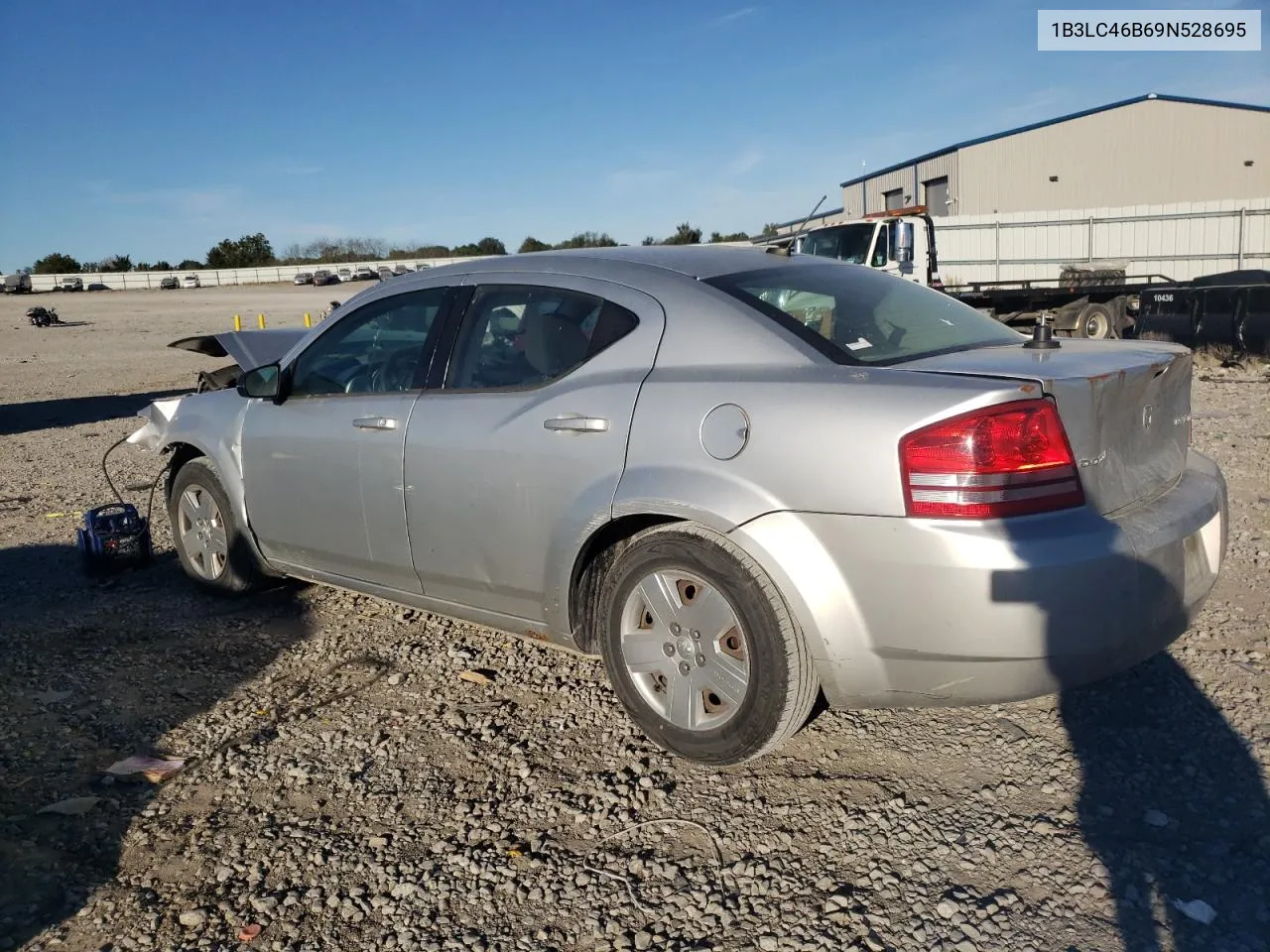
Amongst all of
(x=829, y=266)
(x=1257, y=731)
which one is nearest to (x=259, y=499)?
(x=829, y=266)

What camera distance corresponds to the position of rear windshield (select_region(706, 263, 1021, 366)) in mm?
3299

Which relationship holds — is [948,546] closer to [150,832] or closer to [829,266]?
[829,266]

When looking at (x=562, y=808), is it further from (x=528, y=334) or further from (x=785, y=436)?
(x=528, y=334)

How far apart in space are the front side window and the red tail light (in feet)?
7.04

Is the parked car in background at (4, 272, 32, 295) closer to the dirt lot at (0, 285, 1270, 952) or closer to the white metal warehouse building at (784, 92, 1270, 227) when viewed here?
the white metal warehouse building at (784, 92, 1270, 227)

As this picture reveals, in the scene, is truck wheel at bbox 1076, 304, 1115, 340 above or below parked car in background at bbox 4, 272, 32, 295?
below

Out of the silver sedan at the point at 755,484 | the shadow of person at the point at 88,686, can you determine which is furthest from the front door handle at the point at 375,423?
the shadow of person at the point at 88,686

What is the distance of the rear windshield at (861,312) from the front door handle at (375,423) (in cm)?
142

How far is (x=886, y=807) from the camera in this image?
3.08m

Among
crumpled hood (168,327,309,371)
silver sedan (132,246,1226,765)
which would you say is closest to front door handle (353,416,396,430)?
silver sedan (132,246,1226,765)

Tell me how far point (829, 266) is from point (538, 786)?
2.25m

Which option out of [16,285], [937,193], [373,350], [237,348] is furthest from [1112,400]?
[16,285]

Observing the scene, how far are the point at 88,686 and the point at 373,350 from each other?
180 centimetres

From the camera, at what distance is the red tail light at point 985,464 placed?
274 centimetres
